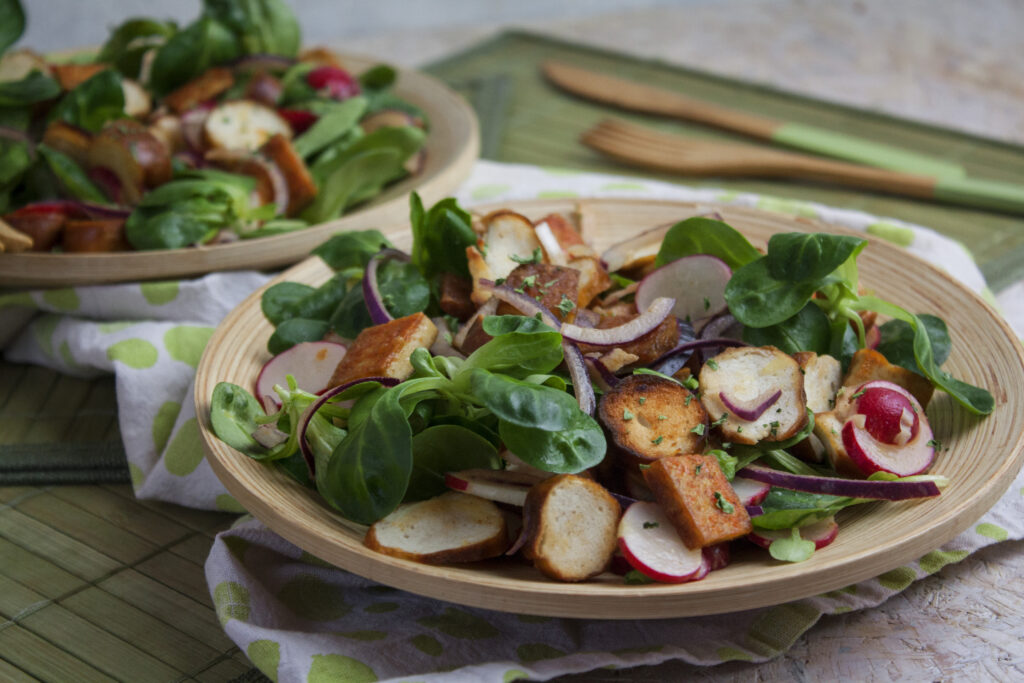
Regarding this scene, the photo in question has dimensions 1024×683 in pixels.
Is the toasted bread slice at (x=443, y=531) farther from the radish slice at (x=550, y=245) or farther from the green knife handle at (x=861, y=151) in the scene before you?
the green knife handle at (x=861, y=151)

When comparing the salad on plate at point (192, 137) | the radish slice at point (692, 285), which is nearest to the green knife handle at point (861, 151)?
the salad on plate at point (192, 137)

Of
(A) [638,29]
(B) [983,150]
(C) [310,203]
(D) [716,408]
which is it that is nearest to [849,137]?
(B) [983,150]

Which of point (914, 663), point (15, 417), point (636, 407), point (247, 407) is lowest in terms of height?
point (15, 417)

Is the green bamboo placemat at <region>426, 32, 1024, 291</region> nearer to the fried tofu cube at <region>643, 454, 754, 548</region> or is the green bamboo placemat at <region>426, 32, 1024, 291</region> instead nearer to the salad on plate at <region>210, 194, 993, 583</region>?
the salad on plate at <region>210, 194, 993, 583</region>

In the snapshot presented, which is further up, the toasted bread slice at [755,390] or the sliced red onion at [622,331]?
the sliced red onion at [622,331]

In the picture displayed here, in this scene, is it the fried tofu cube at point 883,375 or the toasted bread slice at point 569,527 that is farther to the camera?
the fried tofu cube at point 883,375

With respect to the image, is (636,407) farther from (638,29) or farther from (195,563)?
(638,29)
